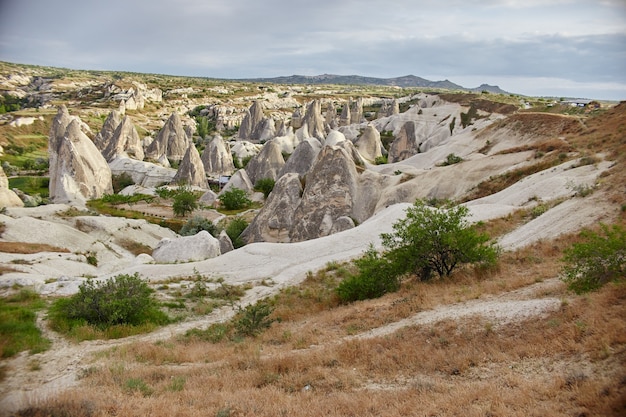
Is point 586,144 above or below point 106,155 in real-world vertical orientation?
above

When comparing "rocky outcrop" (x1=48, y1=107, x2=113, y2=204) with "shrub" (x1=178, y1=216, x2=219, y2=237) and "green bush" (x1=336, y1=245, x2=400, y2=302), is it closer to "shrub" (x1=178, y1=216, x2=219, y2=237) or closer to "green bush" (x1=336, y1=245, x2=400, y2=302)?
"shrub" (x1=178, y1=216, x2=219, y2=237)

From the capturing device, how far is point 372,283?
13.7 m

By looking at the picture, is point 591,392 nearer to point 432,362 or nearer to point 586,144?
point 432,362

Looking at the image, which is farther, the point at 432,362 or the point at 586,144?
the point at 586,144

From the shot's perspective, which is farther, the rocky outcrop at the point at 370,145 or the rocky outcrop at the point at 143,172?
the rocky outcrop at the point at 370,145

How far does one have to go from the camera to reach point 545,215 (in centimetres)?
1658

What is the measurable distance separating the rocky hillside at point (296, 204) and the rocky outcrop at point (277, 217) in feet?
0.33

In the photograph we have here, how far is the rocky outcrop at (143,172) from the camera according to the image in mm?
55469

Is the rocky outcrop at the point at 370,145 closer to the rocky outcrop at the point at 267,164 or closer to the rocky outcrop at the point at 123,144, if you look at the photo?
the rocky outcrop at the point at 267,164

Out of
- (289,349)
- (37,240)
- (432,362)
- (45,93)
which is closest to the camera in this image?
(432,362)

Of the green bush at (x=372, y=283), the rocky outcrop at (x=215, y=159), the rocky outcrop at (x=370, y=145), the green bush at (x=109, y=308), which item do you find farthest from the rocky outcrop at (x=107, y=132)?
the green bush at (x=372, y=283)

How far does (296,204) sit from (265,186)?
1811 cm

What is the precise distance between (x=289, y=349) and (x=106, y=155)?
60928 mm

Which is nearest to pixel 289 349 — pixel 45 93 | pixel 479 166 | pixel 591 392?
pixel 591 392
